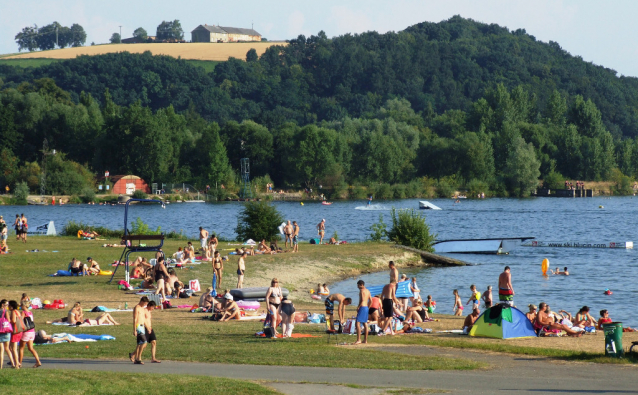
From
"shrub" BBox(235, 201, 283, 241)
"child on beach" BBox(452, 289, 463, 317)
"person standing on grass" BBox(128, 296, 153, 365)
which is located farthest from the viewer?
"shrub" BBox(235, 201, 283, 241)

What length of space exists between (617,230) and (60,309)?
2359 inches

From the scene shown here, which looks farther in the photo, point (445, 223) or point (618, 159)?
point (618, 159)

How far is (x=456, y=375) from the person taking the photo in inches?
575

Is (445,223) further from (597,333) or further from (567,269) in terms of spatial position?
(597,333)

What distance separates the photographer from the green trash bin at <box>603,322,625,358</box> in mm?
16203

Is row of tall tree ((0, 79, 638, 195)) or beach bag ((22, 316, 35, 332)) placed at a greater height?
row of tall tree ((0, 79, 638, 195))

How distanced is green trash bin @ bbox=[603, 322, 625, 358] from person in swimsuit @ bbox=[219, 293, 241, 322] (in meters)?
10.1

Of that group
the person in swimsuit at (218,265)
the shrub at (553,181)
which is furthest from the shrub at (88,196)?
the person in swimsuit at (218,265)

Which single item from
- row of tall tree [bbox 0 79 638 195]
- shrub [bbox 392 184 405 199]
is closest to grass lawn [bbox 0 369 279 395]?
row of tall tree [bbox 0 79 638 195]

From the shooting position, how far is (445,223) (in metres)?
79.4

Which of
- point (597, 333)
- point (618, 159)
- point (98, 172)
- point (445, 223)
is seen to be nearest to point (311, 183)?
point (98, 172)

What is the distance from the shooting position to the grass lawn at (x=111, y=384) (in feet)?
40.9

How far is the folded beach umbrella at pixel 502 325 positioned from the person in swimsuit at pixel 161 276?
9933 millimetres

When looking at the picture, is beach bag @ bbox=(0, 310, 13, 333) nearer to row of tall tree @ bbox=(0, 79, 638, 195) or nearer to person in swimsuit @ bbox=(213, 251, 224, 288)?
person in swimsuit @ bbox=(213, 251, 224, 288)
